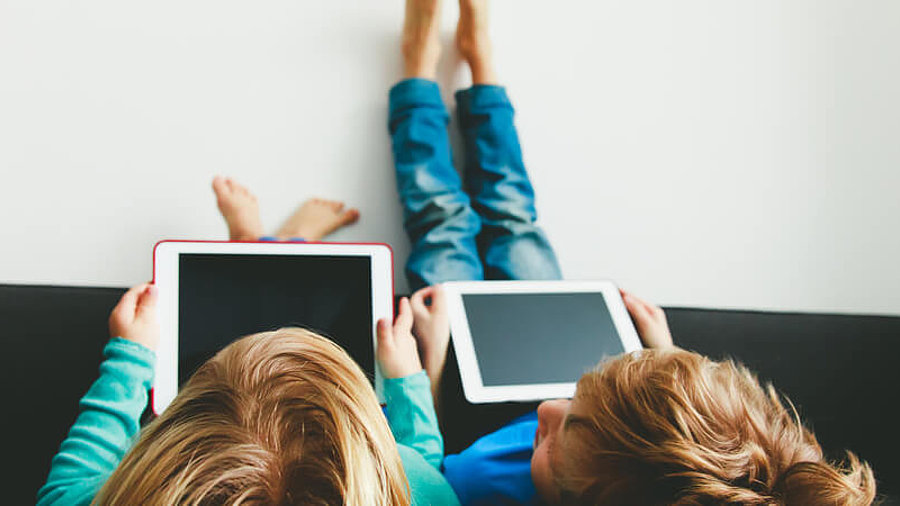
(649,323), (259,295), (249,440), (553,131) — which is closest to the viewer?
(249,440)

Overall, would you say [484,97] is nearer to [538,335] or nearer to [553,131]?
[553,131]

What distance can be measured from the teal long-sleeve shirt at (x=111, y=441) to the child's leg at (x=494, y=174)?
15.4 inches

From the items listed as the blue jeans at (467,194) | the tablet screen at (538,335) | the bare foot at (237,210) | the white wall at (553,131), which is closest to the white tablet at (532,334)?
the tablet screen at (538,335)

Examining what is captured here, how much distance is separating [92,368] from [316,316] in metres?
0.30

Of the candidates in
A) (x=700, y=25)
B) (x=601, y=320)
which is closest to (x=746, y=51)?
(x=700, y=25)

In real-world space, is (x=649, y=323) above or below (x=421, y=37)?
below

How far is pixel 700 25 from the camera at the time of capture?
1.22 meters

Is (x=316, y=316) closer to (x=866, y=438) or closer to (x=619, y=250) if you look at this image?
(x=619, y=250)

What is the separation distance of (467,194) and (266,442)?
67 centimetres

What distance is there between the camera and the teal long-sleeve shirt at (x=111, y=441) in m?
0.60

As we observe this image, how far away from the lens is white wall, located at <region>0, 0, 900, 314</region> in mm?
929

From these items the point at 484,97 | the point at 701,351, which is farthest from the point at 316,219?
the point at 701,351

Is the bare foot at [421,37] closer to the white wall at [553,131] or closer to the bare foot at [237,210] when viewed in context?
the white wall at [553,131]

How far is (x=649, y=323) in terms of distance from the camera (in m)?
0.88
